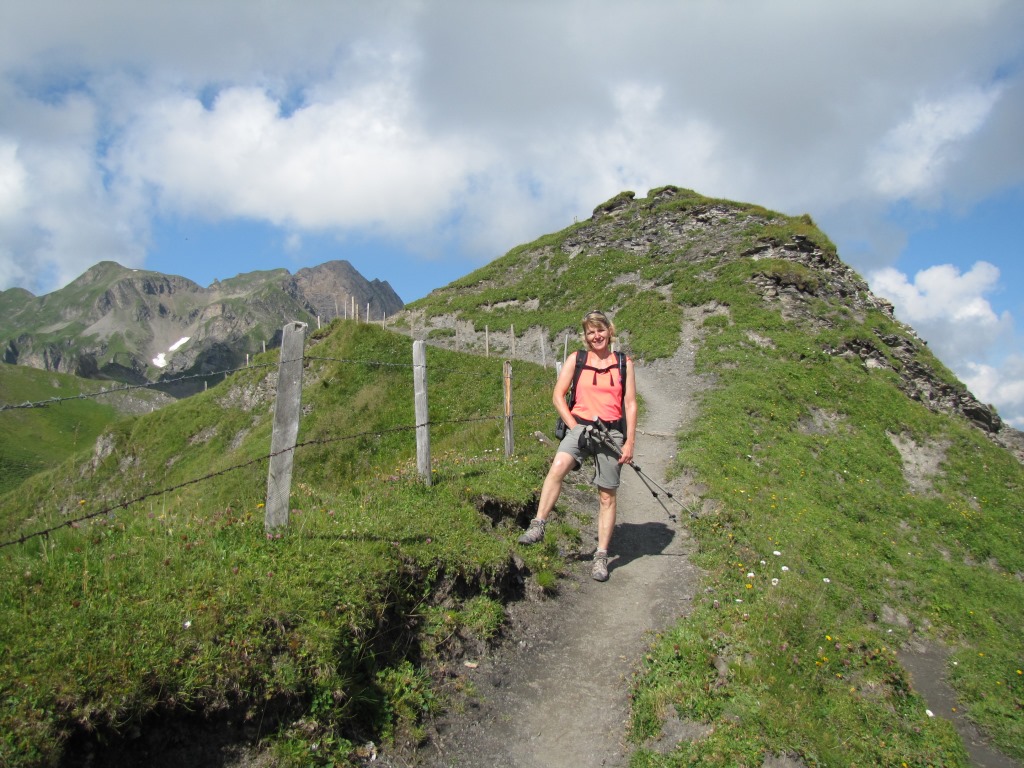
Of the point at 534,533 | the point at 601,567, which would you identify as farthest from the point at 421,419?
the point at 601,567

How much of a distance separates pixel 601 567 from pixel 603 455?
1.78 meters

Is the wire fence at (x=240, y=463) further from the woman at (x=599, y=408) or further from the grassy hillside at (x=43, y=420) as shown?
the grassy hillside at (x=43, y=420)

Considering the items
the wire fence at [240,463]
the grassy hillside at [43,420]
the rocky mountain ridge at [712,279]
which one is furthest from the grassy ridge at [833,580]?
the grassy hillside at [43,420]

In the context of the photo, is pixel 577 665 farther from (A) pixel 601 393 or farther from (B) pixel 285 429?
(B) pixel 285 429

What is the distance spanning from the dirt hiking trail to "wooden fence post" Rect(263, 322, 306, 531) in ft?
9.08

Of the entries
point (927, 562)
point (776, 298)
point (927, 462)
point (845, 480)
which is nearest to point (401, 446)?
point (845, 480)

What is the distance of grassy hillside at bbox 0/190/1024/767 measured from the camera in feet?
15.2

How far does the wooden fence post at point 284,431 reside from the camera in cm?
673

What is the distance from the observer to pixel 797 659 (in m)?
7.02

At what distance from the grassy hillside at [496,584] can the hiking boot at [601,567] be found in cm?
61

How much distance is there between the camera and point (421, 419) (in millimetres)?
9680

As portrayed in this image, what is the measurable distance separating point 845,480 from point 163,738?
1730 centimetres

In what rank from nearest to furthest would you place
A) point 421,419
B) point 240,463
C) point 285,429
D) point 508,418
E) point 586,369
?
point 285,429
point 586,369
point 421,419
point 508,418
point 240,463

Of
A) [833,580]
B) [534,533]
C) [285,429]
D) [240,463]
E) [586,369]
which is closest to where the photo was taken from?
[285,429]
